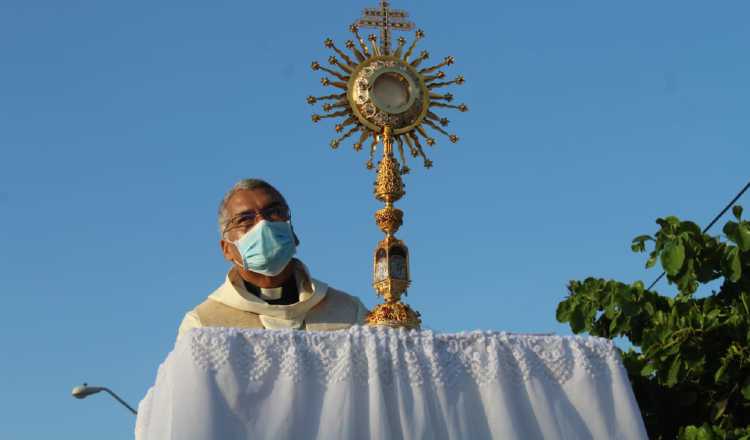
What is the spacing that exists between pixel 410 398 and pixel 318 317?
162 centimetres

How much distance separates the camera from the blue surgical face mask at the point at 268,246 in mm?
4613

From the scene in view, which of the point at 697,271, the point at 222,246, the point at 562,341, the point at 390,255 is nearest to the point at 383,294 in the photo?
the point at 390,255

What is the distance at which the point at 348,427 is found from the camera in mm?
3172

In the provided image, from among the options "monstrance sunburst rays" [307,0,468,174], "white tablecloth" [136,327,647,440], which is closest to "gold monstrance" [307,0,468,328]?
"monstrance sunburst rays" [307,0,468,174]

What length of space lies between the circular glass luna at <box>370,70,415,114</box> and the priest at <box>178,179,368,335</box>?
6.37 meters

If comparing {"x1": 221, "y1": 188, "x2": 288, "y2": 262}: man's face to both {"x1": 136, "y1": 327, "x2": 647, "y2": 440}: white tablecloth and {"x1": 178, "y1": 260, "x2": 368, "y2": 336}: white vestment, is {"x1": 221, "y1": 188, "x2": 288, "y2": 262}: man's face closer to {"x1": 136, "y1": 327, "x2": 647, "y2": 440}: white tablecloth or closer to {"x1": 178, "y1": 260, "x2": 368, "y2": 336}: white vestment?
{"x1": 178, "y1": 260, "x2": 368, "y2": 336}: white vestment

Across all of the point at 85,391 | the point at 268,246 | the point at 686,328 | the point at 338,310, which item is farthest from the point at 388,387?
the point at 85,391

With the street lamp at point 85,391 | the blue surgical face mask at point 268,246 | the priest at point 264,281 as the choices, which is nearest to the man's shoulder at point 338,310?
the priest at point 264,281

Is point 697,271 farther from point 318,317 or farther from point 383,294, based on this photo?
point 383,294

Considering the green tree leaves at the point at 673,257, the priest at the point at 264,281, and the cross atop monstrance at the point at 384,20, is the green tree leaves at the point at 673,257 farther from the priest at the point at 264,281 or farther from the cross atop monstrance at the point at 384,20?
the cross atop monstrance at the point at 384,20

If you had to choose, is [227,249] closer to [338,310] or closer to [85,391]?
[338,310]

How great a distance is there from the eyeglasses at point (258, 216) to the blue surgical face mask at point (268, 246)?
4.8 inches

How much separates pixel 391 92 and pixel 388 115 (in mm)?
324

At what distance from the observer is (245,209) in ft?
15.9
